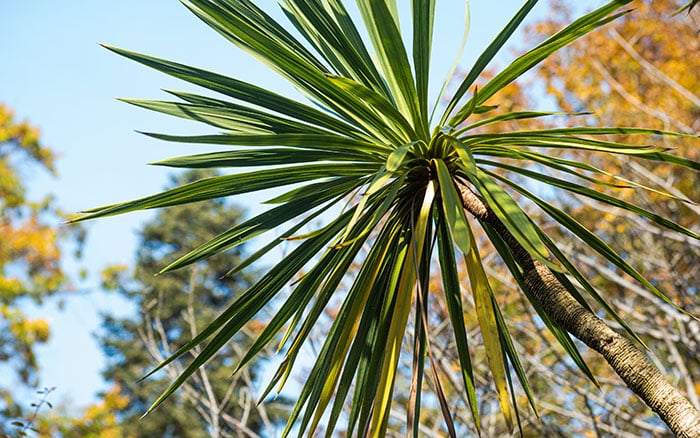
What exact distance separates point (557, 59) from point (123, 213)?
6.18 m

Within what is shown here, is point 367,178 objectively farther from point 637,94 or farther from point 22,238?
point 22,238

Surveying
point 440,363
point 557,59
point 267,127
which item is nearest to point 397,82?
point 267,127

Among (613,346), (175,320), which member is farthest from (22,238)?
(613,346)

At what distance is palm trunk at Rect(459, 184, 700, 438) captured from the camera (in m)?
1.06

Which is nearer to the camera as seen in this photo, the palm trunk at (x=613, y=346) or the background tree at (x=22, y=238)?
the palm trunk at (x=613, y=346)

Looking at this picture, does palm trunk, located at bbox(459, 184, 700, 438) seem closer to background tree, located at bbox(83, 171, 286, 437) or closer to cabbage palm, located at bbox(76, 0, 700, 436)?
cabbage palm, located at bbox(76, 0, 700, 436)

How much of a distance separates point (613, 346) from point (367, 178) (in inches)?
28.9

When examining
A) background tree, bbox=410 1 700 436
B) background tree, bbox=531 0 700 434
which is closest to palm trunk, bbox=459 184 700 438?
background tree, bbox=410 1 700 436

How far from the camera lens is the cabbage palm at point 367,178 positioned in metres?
1.41

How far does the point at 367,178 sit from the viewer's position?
1.67m

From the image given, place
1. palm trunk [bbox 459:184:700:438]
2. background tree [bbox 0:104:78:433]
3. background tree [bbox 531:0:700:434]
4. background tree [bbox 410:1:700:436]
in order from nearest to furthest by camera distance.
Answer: palm trunk [bbox 459:184:700:438]
background tree [bbox 410:1:700:436]
background tree [bbox 531:0:700:434]
background tree [bbox 0:104:78:433]

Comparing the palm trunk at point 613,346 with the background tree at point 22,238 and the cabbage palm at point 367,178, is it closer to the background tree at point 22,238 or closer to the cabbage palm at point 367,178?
the cabbage palm at point 367,178

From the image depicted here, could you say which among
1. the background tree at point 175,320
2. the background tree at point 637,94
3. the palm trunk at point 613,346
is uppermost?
the background tree at point 637,94

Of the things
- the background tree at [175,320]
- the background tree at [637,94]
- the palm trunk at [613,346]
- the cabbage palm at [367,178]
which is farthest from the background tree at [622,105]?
the background tree at [175,320]
